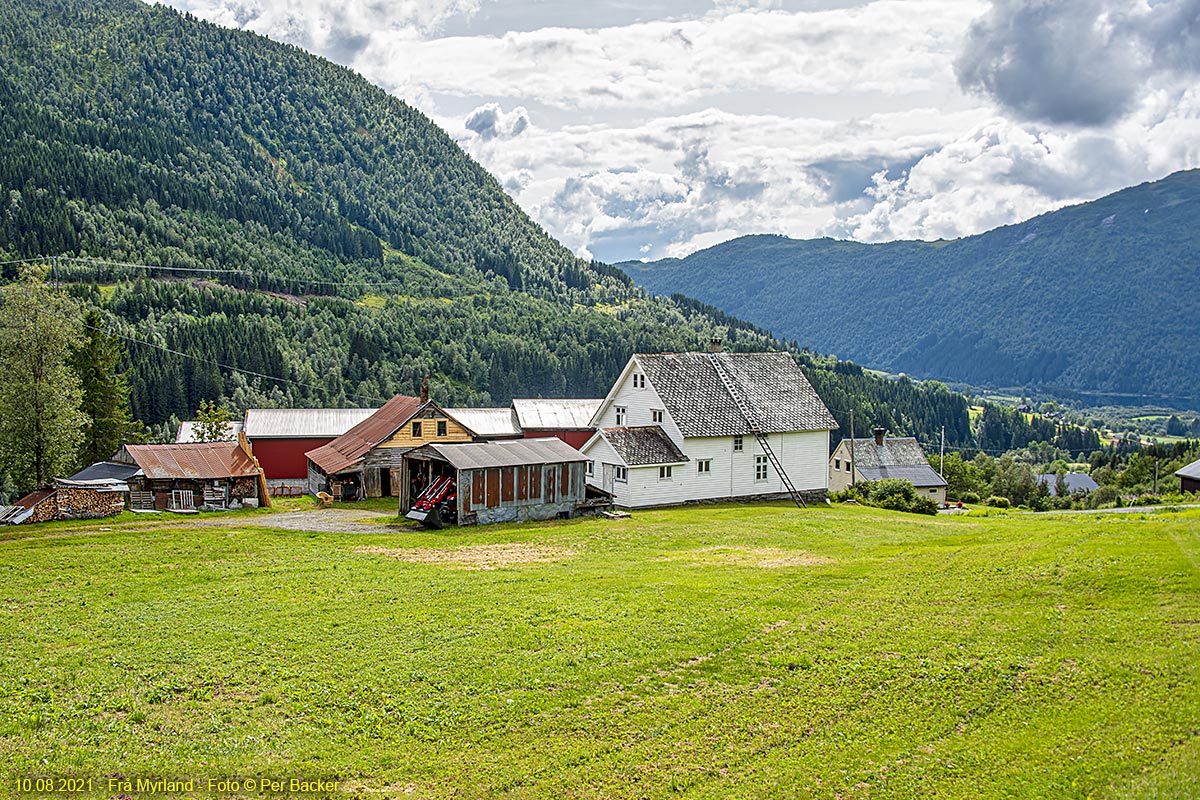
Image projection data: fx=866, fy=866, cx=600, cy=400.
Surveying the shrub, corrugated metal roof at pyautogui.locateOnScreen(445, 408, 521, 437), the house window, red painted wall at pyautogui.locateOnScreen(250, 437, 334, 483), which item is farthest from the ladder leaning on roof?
red painted wall at pyautogui.locateOnScreen(250, 437, 334, 483)

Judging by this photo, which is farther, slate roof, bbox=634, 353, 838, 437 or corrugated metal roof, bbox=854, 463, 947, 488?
corrugated metal roof, bbox=854, 463, 947, 488

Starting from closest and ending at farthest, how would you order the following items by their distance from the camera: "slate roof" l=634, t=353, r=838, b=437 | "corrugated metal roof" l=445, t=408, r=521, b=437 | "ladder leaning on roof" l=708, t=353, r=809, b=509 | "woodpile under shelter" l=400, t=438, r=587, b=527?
"woodpile under shelter" l=400, t=438, r=587, b=527, "slate roof" l=634, t=353, r=838, b=437, "ladder leaning on roof" l=708, t=353, r=809, b=509, "corrugated metal roof" l=445, t=408, r=521, b=437

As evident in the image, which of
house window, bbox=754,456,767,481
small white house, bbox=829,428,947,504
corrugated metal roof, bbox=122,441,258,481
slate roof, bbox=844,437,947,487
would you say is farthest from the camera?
slate roof, bbox=844,437,947,487

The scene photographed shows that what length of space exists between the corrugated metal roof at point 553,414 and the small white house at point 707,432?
450 inches

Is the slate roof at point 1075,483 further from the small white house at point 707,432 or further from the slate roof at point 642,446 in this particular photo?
the slate roof at point 642,446

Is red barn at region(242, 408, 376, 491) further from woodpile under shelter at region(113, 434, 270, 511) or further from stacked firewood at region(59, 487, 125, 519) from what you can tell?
stacked firewood at region(59, 487, 125, 519)

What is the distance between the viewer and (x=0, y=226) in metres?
170

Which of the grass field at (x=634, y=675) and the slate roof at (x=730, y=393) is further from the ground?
the slate roof at (x=730, y=393)

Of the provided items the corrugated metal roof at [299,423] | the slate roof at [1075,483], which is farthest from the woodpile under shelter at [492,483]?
the slate roof at [1075,483]

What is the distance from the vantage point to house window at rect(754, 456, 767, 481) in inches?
2240

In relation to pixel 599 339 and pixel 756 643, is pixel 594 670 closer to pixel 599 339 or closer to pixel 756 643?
pixel 756 643

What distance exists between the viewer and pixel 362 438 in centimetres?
5981

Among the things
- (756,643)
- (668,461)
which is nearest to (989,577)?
(756,643)

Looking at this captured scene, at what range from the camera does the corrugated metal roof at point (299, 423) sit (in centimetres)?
6831
